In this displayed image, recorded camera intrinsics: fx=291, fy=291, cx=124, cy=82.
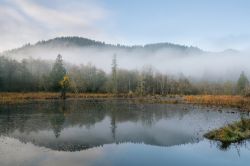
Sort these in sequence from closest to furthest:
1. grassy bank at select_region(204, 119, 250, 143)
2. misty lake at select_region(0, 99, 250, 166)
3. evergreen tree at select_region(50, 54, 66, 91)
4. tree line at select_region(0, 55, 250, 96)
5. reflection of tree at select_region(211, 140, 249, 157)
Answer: misty lake at select_region(0, 99, 250, 166), reflection of tree at select_region(211, 140, 249, 157), grassy bank at select_region(204, 119, 250, 143), evergreen tree at select_region(50, 54, 66, 91), tree line at select_region(0, 55, 250, 96)

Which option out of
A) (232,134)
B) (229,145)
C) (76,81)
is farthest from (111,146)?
(76,81)

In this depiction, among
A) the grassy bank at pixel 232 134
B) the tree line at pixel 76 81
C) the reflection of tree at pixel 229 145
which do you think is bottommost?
the reflection of tree at pixel 229 145

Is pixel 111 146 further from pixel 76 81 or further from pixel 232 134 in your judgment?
pixel 76 81

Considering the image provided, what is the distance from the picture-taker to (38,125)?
113ft

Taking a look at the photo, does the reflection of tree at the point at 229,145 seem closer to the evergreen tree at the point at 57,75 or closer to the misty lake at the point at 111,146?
the misty lake at the point at 111,146

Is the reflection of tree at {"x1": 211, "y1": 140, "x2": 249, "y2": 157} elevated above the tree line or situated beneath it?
situated beneath

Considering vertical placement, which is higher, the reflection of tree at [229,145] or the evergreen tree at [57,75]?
the evergreen tree at [57,75]

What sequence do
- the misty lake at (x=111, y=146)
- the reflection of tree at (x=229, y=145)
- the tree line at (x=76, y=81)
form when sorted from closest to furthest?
the misty lake at (x=111, y=146)
the reflection of tree at (x=229, y=145)
the tree line at (x=76, y=81)

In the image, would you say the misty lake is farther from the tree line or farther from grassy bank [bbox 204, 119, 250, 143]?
the tree line

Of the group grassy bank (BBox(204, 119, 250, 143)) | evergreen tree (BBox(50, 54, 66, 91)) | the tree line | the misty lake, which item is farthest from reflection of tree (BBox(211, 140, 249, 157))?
evergreen tree (BBox(50, 54, 66, 91))

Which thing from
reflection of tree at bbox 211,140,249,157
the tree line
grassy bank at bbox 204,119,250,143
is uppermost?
the tree line

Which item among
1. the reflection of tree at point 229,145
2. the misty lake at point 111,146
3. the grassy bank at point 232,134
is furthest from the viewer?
the grassy bank at point 232,134

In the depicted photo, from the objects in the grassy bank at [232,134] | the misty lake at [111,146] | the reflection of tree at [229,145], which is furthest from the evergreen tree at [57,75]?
the reflection of tree at [229,145]

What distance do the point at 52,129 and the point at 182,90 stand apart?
139 m
